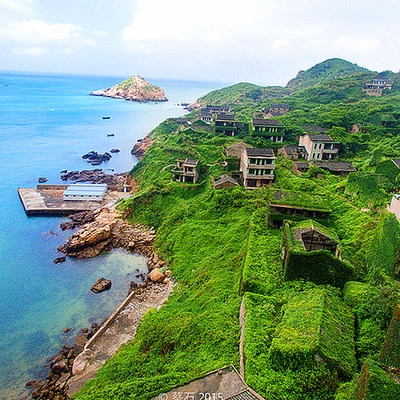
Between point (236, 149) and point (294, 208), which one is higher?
point (294, 208)

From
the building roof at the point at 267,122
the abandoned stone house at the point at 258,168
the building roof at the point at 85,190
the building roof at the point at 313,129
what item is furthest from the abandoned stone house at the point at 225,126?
the building roof at the point at 85,190

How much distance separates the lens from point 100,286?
3027 cm

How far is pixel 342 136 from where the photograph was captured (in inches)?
1972

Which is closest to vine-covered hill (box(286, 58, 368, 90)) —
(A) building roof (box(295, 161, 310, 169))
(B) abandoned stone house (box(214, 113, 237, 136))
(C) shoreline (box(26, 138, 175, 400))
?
(B) abandoned stone house (box(214, 113, 237, 136))

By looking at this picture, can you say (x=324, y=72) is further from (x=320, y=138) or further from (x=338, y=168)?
(x=338, y=168)

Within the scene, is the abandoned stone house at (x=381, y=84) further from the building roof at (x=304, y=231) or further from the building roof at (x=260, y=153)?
the building roof at (x=304, y=231)

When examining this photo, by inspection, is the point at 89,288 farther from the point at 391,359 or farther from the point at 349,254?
Result: the point at 391,359

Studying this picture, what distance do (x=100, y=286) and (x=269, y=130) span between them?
40.8 metres

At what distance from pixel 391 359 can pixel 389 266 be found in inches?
295

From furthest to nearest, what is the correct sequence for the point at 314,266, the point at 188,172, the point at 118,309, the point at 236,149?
the point at 236,149 < the point at 188,172 < the point at 118,309 < the point at 314,266

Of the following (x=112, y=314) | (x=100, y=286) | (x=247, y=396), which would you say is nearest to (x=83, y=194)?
(x=100, y=286)

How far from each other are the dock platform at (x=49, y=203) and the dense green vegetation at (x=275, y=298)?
35.9ft

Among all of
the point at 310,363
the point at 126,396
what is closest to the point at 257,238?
the point at 310,363

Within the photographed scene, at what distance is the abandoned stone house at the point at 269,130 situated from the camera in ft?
178
